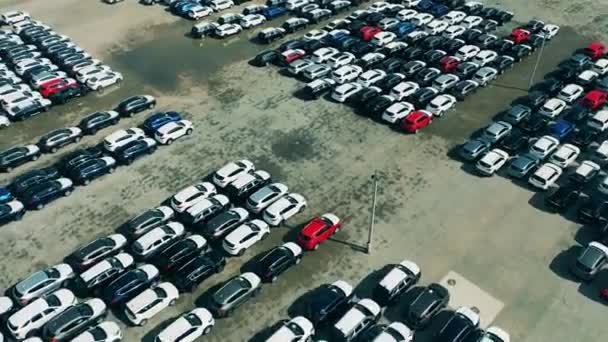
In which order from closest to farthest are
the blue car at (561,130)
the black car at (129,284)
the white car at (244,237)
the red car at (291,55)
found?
the black car at (129,284), the white car at (244,237), the blue car at (561,130), the red car at (291,55)

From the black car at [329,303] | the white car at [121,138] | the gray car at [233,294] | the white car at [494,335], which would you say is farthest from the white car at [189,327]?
the white car at [121,138]

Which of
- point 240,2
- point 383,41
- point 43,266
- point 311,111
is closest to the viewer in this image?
point 43,266

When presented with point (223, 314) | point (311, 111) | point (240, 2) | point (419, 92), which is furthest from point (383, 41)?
point (223, 314)

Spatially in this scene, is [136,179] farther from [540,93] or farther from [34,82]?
[540,93]

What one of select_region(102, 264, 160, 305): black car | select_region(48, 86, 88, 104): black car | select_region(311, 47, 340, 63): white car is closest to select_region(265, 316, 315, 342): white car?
select_region(102, 264, 160, 305): black car

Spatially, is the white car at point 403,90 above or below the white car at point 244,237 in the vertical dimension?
above

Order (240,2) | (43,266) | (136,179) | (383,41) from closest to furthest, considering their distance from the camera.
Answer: (43,266), (136,179), (383,41), (240,2)

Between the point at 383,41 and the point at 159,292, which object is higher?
the point at 383,41

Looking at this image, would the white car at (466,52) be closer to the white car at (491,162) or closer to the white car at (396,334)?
the white car at (491,162)
